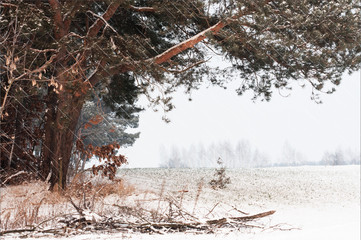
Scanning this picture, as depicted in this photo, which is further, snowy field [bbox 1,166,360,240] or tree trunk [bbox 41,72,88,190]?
tree trunk [bbox 41,72,88,190]

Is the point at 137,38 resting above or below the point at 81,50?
above

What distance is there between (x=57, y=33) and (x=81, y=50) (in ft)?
3.44

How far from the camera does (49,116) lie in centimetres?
550

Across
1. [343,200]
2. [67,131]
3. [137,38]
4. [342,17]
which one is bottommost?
[343,200]

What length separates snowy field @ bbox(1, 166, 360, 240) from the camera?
8.30ft

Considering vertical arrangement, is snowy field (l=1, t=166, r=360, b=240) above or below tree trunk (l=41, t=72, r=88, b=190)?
below

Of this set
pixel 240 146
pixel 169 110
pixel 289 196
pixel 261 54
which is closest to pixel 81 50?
pixel 169 110

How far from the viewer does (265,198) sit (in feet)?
19.0

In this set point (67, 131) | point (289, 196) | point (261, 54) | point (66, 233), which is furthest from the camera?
point (289, 196)

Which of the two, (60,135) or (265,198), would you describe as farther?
(265,198)

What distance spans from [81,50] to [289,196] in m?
4.42

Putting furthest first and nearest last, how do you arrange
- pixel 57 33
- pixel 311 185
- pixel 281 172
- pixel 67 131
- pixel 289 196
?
1. pixel 281 172
2. pixel 311 185
3. pixel 289 196
4. pixel 67 131
5. pixel 57 33

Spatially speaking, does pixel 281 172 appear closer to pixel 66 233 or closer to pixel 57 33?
pixel 57 33

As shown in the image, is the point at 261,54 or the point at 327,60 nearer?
the point at 261,54
